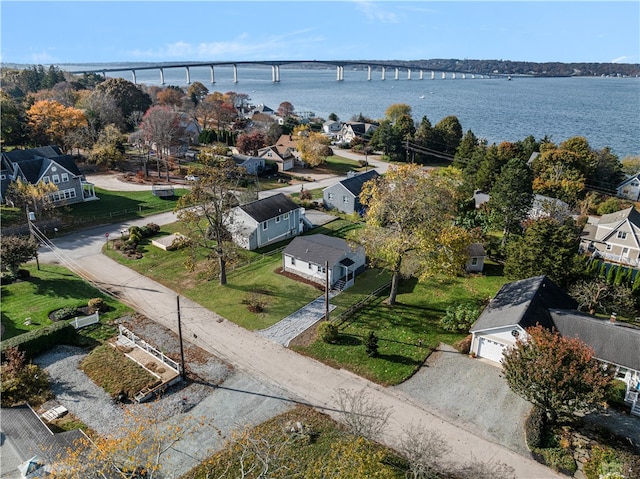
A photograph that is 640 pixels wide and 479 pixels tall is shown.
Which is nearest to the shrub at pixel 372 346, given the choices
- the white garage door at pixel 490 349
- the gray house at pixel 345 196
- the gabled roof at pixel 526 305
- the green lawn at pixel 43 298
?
the gabled roof at pixel 526 305

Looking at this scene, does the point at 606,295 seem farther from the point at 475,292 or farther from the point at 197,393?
the point at 197,393

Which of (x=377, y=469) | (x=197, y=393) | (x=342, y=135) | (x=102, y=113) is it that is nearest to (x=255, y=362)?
(x=197, y=393)

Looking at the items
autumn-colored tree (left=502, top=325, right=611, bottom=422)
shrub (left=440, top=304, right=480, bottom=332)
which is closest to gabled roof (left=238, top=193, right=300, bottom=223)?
shrub (left=440, top=304, right=480, bottom=332)

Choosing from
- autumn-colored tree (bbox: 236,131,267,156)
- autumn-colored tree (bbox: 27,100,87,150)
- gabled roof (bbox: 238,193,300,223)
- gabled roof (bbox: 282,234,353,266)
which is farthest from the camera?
autumn-colored tree (bbox: 236,131,267,156)

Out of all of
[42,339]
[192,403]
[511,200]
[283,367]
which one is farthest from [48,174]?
[511,200]

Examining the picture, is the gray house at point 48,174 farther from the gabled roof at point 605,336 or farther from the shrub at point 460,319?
the gabled roof at point 605,336

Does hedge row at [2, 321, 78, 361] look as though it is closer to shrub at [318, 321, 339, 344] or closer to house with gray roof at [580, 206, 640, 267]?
shrub at [318, 321, 339, 344]
